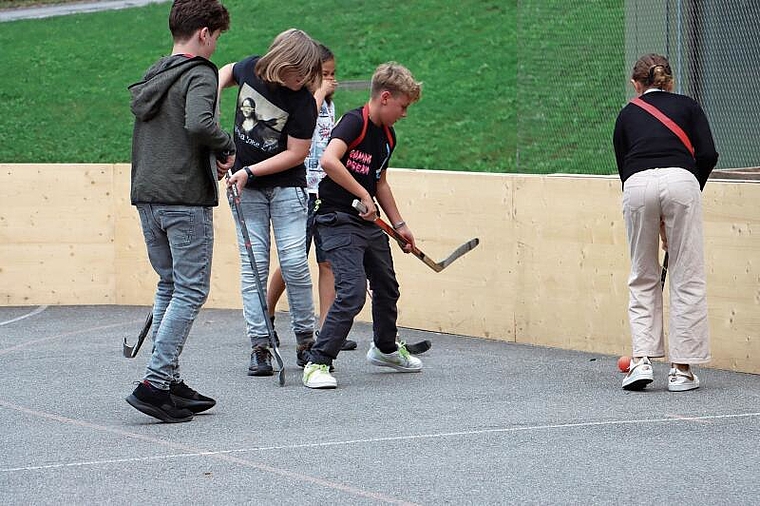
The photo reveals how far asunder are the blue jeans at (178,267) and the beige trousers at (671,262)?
235 centimetres

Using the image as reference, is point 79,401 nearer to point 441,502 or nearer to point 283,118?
point 283,118

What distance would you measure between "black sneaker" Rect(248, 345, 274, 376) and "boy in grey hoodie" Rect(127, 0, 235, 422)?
138 centimetres

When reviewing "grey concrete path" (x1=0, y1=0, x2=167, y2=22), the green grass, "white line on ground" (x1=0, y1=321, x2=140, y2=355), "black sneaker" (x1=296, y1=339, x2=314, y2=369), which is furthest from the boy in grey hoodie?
"grey concrete path" (x1=0, y1=0, x2=167, y2=22)

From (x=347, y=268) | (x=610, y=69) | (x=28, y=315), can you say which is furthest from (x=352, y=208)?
(x=610, y=69)

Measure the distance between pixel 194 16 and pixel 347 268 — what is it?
1714mm

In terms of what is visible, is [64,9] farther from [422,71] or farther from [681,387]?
[681,387]

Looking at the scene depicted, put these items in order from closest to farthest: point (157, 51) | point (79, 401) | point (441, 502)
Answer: point (441, 502) < point (79, 401) < point (157, 51)

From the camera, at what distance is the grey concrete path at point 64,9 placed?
93.5ft

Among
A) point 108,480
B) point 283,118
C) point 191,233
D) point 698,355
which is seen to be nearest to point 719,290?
point 698,355

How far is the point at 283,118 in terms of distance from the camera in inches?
278

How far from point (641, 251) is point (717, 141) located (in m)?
6.01

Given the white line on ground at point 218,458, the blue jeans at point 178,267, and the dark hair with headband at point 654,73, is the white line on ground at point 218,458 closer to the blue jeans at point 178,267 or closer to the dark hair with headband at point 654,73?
the blue jeans at point 178,267

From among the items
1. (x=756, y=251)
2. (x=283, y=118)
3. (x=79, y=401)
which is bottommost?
(x=79, y=401)

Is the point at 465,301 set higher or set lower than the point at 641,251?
lower
